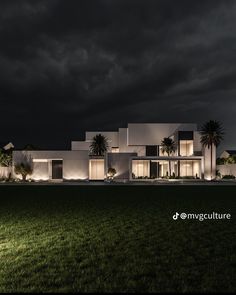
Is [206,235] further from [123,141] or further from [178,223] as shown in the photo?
[123,141]

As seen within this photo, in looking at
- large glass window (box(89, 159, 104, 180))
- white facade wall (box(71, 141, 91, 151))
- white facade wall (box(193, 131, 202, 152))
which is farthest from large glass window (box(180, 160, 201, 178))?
white facade wall (box(71, 141, 91, 151))

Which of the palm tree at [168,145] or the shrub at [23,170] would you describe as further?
the palm tree at [168,145]

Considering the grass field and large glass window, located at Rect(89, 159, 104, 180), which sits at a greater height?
large glass window, located at Rect(89, 159, 104, 180)

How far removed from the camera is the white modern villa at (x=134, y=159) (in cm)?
3788

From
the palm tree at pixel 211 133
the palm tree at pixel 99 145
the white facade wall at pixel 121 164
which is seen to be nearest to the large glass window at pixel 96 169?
the white facade wall at pixel 121 164

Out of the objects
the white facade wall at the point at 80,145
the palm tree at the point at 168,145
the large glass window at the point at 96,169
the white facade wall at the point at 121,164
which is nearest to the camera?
the white facade wall at the point at 121,164

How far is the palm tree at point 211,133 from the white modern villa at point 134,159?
106 centimetres

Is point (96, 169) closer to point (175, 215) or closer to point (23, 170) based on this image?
point (23, 170)

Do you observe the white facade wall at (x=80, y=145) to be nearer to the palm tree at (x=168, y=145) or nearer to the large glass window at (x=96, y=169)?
the large glass window at (x=96, y=169)

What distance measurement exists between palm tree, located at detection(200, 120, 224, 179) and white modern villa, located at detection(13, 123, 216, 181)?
41.7 inches

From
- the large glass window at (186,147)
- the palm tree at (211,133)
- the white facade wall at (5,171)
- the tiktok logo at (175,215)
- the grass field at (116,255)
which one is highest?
the palm tree at (211,133)

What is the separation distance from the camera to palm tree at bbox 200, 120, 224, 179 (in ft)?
130

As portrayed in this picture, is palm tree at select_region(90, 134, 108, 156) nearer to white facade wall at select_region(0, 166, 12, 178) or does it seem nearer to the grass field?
white facade wall at select_region(0, 166, 12, 178)

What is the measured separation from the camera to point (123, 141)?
48.1m
